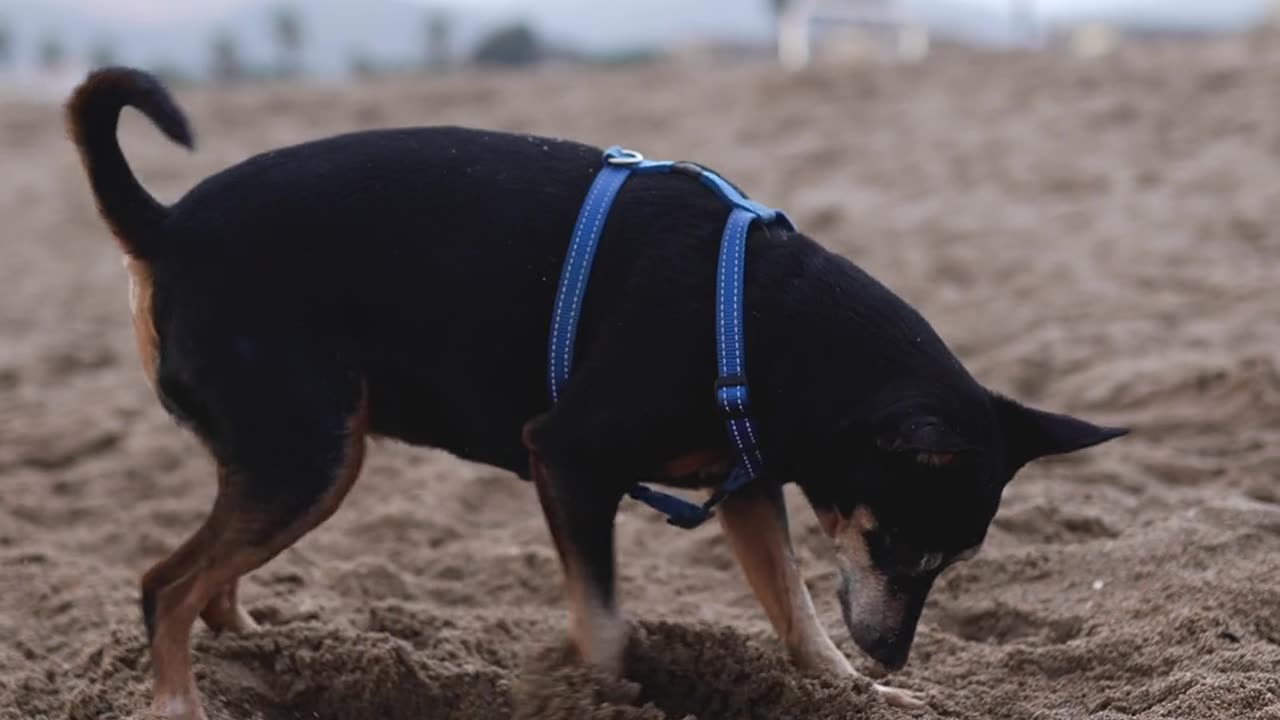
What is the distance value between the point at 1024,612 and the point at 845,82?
10711 millimetres

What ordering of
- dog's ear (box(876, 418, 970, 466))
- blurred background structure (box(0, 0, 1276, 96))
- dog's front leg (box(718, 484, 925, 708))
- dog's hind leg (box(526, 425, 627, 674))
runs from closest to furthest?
dog's ear (box(876, 418, 970, 466)) → dog's hind leg (box(526, 425, 627, 674)) → dog's front leg (box(718, 484, 925, 708)) → blurred background structure (box(0, 0, 1276, 96))

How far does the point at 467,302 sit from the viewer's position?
366 centimetres

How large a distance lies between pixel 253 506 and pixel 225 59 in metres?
37.8

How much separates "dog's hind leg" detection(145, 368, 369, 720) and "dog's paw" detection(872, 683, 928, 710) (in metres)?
1.55

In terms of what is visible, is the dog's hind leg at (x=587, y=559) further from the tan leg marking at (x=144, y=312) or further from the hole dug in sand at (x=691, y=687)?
the tan leg marking at (x=144, y=312)

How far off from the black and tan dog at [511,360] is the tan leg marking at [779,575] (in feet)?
1.03

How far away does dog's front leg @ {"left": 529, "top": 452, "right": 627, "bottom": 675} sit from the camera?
3553mm

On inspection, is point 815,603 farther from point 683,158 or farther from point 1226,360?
point 683,158

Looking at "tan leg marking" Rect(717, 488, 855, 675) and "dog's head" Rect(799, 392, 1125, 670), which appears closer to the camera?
"dog's head" Rect(799, 392, 1125, 670)

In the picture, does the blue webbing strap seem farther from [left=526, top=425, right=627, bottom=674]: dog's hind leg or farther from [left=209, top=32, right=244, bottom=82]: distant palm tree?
[left=209, top=32, right=244, bottom=82]: distant palm tree

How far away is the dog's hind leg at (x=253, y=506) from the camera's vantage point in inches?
142

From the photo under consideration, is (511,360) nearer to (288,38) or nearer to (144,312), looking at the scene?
(144,312)

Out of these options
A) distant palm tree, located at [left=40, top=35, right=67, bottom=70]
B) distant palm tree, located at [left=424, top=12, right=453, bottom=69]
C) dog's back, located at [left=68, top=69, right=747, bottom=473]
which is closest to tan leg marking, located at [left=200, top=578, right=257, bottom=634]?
dog's back, located at [left=68, top=69, right=747, bottom=473]

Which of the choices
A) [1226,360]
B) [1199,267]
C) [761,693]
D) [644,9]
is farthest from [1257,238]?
[644,9]
